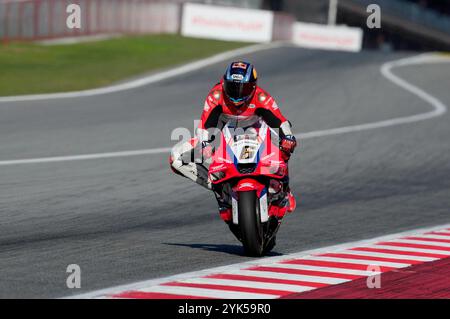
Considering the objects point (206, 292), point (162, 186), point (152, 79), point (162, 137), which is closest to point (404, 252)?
point (206, 292)

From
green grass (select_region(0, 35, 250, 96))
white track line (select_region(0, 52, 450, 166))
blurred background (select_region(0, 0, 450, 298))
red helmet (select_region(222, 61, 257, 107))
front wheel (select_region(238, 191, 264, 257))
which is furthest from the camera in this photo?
green grass (select_region(0, 35, 250, 96))

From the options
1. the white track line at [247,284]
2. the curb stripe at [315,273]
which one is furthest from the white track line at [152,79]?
the white track line at [247,284]

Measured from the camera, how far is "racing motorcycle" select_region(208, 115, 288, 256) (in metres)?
10.2

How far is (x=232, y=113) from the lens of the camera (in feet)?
35.3

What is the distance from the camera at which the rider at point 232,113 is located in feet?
34.5

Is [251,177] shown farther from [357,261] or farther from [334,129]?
[334,129]

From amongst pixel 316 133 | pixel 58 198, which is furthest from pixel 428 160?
pixel 58 198

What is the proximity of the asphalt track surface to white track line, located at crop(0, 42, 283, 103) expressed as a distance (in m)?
0.47

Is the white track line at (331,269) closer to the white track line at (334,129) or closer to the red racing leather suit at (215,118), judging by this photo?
the red racing leather suit at (215,118)

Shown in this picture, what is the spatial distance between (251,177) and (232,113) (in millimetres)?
803

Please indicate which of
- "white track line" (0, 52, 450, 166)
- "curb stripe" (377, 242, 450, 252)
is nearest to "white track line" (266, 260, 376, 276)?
"curb stripe" (377, 242, 450, 252)

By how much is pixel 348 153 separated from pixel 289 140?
1094 cm

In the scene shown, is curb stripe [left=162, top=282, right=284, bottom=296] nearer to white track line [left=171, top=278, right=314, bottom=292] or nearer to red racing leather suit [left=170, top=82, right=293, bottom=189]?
white track line [left=171, top=278, right=314, bottom=292]

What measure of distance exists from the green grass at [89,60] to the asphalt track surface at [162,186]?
6.73 ft
